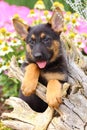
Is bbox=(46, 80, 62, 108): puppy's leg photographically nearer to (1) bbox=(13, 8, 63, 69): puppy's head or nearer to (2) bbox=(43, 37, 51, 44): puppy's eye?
(1) bbox=(13, 8, 63, 69): puppy's head

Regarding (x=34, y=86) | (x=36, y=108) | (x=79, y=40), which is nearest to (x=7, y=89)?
(x=79, y=40)

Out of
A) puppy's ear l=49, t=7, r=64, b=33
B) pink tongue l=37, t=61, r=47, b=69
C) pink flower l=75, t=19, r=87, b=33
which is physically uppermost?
puppy's ear l=49, t=7, r=64, b=33

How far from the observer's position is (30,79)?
4.80 meters

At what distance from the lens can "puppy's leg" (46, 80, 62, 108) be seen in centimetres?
462

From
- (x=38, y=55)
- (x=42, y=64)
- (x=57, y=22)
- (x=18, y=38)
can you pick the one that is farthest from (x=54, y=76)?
(x=18, y=38)

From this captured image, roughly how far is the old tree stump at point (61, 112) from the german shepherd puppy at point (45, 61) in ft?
0.35

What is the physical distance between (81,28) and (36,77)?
2.35m

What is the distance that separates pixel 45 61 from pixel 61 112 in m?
0.49

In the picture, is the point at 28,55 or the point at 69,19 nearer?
the point at 28,55

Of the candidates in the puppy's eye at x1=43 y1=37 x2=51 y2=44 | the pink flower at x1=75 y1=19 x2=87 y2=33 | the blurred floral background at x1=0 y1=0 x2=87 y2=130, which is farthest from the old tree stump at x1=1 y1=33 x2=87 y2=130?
the pink flower at x1=75 y1=19 x2=87 y2=33

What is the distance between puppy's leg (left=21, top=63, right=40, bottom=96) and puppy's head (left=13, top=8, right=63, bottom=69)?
7 centimetres

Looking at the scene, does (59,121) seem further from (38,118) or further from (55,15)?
(55,15)

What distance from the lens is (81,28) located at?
7.04m

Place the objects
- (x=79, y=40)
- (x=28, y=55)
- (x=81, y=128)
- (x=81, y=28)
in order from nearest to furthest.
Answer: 1. (x=81, y=128)
2. (x=28, y=55)
3. (x=79, y=40)
4. (x=81, y=28)
